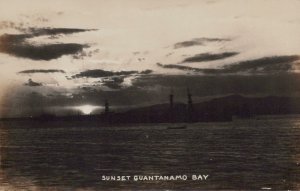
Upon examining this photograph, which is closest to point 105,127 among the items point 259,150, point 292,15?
point 259,150

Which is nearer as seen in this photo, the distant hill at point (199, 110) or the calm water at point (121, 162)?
the calm water at point (121, 162)

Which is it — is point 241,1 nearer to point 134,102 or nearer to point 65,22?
point 134,102

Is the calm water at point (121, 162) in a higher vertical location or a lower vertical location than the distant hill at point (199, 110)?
lower

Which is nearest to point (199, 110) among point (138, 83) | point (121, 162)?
point (138, 83)

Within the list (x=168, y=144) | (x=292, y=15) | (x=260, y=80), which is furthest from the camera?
(x=168, y=144)

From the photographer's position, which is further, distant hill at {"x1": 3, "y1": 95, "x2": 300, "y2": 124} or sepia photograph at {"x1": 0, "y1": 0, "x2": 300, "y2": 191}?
distant hill at {"x1": 3, "y1": 95, "x2": 300, "y2": 124}

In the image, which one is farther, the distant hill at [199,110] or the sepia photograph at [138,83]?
the distant hill at [199,110]
